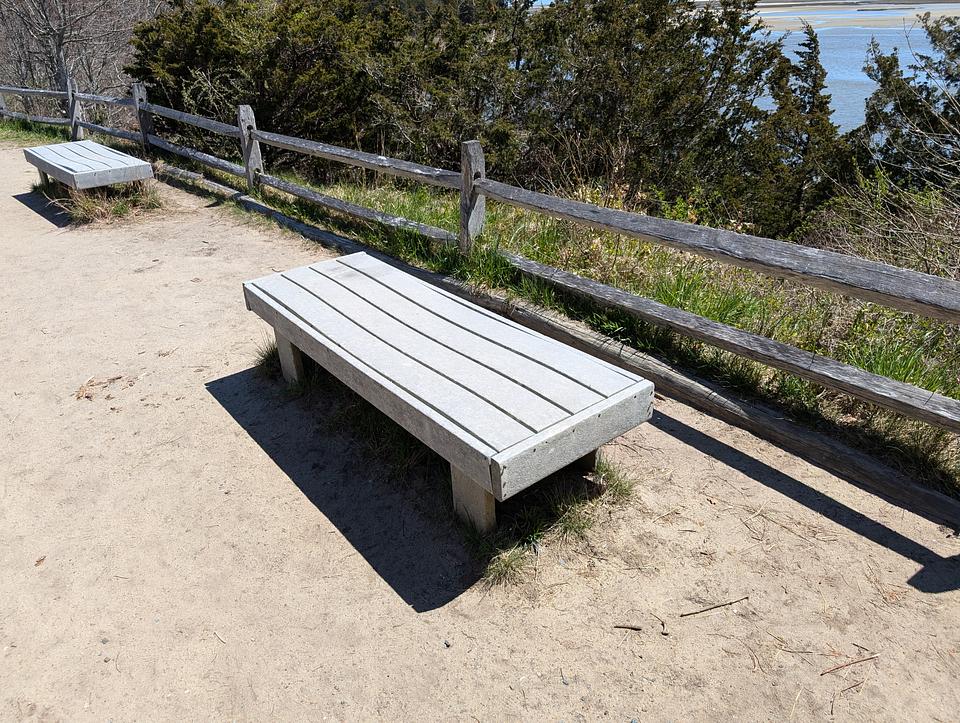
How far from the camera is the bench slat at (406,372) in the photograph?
2.62 m

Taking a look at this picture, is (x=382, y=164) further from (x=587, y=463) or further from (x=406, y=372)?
(x=587, y=463)

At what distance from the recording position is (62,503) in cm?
334

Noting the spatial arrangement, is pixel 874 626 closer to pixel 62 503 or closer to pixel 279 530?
pixel 279 530

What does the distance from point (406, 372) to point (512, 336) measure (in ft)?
1.89

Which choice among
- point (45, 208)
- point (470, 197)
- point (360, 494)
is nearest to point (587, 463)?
point (360, 494)

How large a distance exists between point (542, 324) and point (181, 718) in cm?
297

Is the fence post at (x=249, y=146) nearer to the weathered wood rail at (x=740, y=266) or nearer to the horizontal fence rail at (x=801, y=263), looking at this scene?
the weathered wood rail at (x=740, y=266)

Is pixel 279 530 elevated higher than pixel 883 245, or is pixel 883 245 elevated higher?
pixel 883 245

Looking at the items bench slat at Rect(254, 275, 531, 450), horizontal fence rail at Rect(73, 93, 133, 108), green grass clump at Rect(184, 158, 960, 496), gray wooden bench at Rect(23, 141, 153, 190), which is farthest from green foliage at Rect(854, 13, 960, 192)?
horizontal fence rail at Rect(73, 93, 133, 108)

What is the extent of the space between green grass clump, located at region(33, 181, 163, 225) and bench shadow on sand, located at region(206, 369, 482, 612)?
13.9ft

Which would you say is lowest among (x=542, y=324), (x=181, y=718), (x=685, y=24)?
(x=181, y=718)

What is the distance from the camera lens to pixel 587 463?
3236mm

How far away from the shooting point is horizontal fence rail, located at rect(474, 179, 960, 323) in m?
2.98

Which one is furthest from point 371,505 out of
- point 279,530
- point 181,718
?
point 181,718
